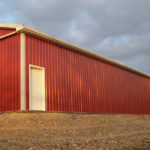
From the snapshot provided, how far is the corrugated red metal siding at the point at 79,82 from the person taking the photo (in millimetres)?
12055

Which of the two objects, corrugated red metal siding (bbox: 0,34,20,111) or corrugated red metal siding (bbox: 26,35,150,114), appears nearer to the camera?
corrugated red metal siding (bbox: 0,34,20,111)

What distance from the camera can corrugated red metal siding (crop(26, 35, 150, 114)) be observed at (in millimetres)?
12055

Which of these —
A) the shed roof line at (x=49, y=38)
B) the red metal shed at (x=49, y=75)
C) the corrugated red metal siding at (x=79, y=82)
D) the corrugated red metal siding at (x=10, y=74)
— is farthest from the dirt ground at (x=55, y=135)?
the shed roof line at (x=49, y=38)

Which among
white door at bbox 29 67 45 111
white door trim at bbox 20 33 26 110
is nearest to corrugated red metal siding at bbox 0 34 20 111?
white door trim at bbox 20 33 26 110

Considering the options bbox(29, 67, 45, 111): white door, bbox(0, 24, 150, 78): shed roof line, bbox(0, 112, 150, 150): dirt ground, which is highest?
bbox(0, 24, 150, 78): shed roof line

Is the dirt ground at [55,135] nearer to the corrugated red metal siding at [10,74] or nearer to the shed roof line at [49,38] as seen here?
the corrugated red metal siding at [10,74]

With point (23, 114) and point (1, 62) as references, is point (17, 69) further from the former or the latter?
point (23, 114)

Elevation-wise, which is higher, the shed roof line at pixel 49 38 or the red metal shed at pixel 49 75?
the shed roof line at pixel 49 38

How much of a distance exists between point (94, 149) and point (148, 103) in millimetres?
19083

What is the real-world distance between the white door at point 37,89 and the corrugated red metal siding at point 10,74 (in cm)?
70

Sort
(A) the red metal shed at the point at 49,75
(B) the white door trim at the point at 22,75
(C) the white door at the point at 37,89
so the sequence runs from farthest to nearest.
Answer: (C) the white door at the point at 37,89
(A) the red metal shed at the point at 49,75
(B) the white door trim at the point at 22,75

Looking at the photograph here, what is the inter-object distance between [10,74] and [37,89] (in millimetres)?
1362

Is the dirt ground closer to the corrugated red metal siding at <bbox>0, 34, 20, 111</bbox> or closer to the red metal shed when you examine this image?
the corrugated red metal siding at <bbox>0, 34, 20, 111</bbox>

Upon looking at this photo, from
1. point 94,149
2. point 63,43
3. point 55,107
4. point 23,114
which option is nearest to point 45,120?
point 23,114
